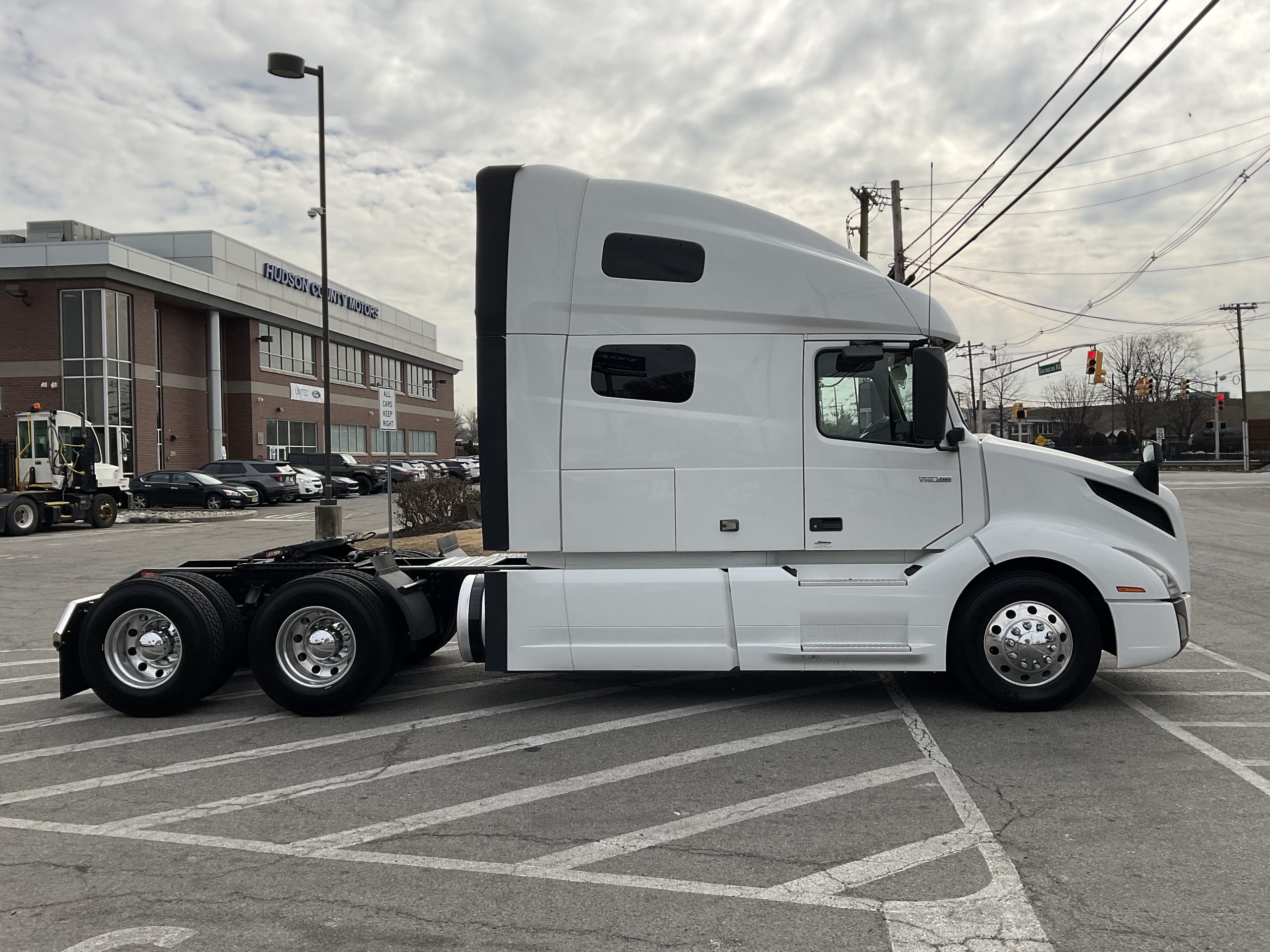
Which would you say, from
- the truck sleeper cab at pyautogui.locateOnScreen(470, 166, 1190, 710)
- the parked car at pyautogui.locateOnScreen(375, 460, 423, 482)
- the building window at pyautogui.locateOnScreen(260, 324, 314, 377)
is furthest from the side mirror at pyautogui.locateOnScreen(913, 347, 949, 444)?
the building window at pyautogui.locateOnScreen(260, 324, 314, 377)

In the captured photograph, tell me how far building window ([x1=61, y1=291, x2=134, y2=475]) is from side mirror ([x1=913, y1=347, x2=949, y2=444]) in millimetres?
39189

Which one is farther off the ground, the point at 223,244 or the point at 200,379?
the point at 223,244

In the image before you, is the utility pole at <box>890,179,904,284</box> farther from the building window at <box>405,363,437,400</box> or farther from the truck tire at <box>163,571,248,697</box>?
the building window at <box>405,363,437,400</box>

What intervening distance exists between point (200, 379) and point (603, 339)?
45206 millimetres

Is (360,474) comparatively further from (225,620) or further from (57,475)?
(225,620)

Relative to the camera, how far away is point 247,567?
6.89 meters

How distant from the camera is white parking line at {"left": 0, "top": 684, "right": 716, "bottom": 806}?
509cm

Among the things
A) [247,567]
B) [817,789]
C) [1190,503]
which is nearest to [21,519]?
[247,567]

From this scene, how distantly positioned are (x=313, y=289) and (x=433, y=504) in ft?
134

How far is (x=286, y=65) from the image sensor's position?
1794 centimetres

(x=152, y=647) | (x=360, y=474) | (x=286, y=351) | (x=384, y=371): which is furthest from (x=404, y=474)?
(x=152, y=647)

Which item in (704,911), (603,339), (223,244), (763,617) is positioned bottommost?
(704,911)

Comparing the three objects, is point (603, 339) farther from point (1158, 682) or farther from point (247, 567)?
point (1158, 682)

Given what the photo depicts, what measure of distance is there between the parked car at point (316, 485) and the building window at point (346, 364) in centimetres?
1954
